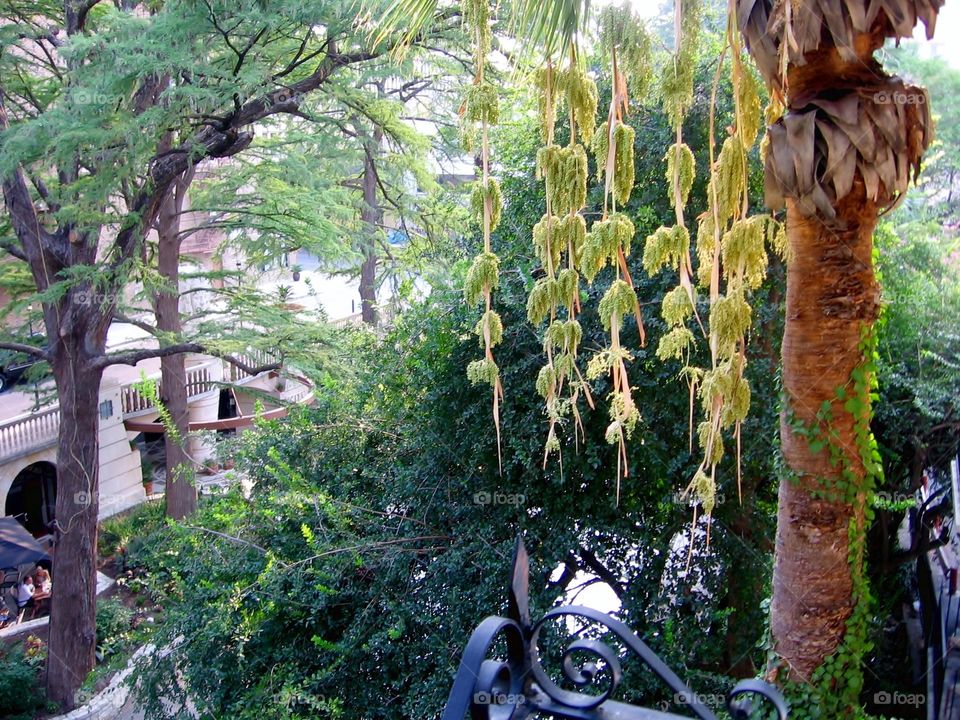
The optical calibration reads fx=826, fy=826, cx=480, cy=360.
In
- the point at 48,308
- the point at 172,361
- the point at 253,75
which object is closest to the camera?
the point at 253,75

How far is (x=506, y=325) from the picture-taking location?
644cm

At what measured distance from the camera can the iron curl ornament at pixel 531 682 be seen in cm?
171

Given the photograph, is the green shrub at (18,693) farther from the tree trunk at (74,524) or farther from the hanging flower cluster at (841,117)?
the hanging flower cluster at (841,117)

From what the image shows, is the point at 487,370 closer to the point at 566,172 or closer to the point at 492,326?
the point at 492,326

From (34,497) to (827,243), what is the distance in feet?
63.5

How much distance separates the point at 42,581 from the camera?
14.3 m

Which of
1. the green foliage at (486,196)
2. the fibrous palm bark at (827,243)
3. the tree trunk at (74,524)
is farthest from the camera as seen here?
the tree trunk at (74,524)

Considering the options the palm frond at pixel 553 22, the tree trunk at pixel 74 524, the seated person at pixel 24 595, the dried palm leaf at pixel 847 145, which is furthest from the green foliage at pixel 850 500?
the seated person at pixel 24 595

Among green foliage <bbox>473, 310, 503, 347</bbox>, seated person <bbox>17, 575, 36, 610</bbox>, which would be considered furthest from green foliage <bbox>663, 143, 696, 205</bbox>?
seated person <bbox>17, 575, 36, 610</bbox>

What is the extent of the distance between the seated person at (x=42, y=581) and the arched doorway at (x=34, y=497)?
3.78 meters

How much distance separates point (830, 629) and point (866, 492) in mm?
681

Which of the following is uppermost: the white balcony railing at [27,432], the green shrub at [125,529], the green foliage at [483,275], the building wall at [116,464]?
the green foliage at [483,275]

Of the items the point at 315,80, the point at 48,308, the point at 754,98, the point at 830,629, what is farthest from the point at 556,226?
the point at 48,308

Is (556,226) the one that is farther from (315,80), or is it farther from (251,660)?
(315,80)
